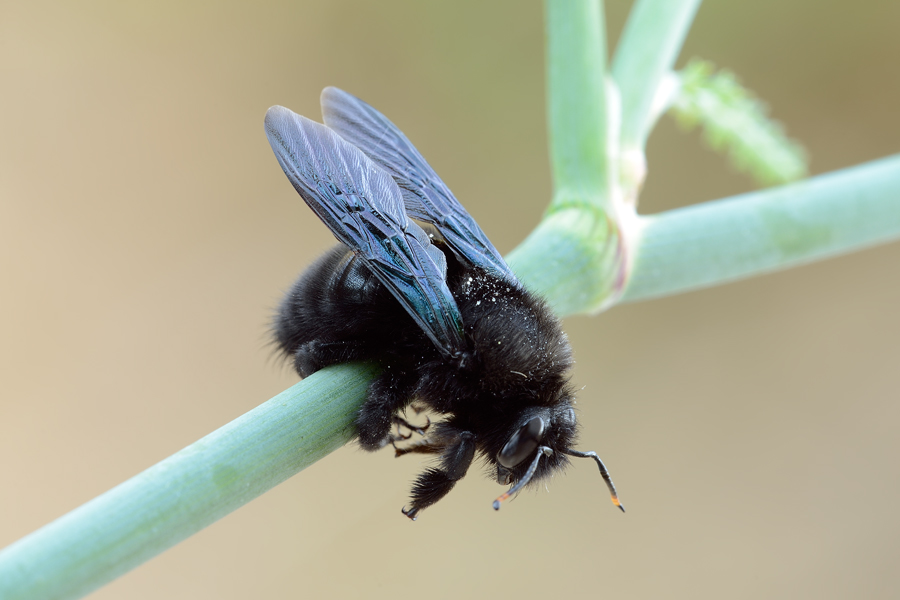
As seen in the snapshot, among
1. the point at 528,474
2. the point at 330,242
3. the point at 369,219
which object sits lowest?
the point at 528,474

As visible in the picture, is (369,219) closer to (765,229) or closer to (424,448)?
(424,448)

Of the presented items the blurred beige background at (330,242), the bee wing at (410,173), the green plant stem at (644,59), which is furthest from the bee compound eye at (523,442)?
the blurred beige background at (330,242)

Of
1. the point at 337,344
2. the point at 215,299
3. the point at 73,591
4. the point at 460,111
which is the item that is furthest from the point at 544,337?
the point at 460,111

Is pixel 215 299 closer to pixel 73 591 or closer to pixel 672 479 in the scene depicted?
pixel 672 479

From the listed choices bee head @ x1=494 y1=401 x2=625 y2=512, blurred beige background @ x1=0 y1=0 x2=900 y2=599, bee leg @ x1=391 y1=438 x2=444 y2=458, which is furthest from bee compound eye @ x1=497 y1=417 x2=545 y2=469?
blurred beige background @ x1=0 y1=0 x2=900 y2=599

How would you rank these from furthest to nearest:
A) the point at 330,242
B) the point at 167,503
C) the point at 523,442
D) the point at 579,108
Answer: the point at 330,242, the point at 579,108, the point at 523,442, the point at 167,503

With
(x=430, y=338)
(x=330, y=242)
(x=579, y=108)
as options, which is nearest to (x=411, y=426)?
(x=430, y=338)
